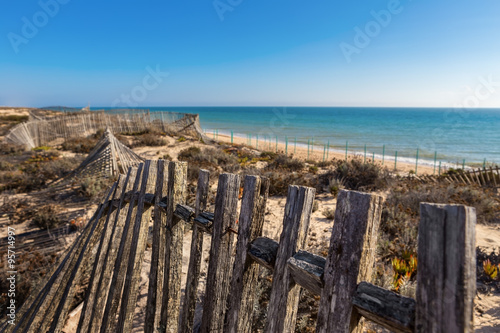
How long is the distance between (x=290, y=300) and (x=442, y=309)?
0.61 m

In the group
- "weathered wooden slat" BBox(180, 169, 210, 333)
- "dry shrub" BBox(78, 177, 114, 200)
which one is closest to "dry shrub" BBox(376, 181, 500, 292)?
"weathered wooden slat" BBox(180, 169, 210, 333)

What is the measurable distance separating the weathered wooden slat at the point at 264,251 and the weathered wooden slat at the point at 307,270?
14 centimetres

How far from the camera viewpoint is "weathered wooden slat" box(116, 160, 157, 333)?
2129mm

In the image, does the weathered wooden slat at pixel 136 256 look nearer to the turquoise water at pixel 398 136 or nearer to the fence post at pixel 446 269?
the fence post at pixel 446 269

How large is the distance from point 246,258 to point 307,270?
1.28 feet

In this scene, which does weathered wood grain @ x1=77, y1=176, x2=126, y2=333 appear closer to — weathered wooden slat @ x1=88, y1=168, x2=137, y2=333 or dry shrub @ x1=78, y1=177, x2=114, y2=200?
weathered wooden slat @ x1=88, y1=168, x2=137, y2=333

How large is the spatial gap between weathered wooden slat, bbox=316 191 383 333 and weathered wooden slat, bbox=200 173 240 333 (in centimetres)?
67

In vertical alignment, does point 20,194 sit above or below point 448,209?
below

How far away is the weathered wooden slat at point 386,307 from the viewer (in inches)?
31.8

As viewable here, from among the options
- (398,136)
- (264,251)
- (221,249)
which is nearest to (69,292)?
(221,249)

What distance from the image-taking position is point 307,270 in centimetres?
106

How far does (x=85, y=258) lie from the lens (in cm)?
263

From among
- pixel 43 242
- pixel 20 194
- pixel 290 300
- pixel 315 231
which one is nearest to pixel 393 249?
pixel 315 231

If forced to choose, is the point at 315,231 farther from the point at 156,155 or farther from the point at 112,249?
the point at 156,155
